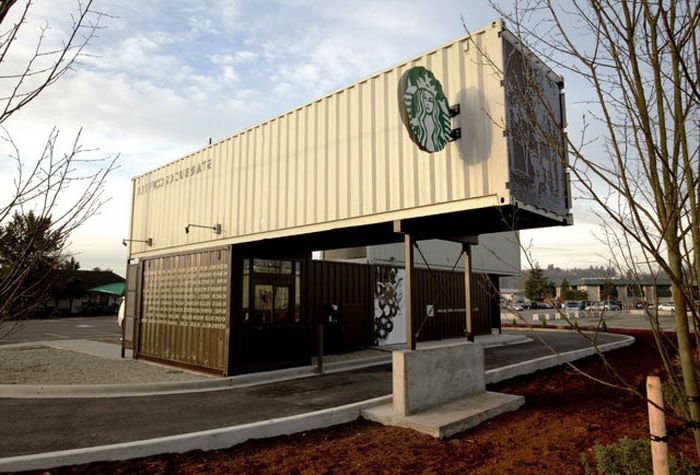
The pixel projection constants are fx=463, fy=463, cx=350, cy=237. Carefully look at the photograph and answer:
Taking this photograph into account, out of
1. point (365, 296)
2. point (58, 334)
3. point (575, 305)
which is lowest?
point (58, 334)

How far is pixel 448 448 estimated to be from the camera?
6.06m

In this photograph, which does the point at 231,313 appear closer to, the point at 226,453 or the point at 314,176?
the point at 314,176

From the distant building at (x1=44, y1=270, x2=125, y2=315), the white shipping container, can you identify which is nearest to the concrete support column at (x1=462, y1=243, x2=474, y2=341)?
the white shipping container

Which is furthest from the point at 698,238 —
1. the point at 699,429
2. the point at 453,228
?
the point at 453,228

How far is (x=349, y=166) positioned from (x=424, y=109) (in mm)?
2298

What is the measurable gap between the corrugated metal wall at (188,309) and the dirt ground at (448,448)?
553 centimetres

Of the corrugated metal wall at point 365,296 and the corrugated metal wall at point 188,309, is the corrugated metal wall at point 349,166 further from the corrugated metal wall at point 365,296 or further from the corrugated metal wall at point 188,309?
the corrugated metal wall at point 365,296

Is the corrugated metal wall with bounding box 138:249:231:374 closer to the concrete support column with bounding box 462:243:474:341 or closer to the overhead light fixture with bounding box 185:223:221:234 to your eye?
the overhead light fixture with bounding box 185:223:221:234

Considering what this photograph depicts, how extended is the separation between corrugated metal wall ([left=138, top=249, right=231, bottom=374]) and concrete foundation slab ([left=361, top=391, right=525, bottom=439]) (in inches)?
202

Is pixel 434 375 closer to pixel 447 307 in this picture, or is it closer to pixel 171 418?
pixel 171 418

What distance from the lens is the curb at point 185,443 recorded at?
17.0ft

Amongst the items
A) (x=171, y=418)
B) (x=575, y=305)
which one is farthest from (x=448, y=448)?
(x=575, y=305)

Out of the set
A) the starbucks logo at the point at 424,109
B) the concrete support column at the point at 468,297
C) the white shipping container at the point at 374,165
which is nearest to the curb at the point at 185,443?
the concrete support column at the point at 468,297

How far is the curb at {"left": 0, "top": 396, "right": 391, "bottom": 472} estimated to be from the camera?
5.18 metres
